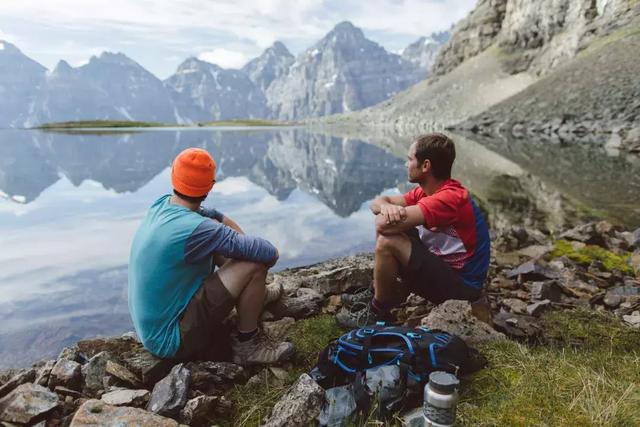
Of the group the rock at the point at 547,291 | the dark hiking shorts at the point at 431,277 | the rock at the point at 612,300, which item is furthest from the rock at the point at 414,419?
the rock at the point at 612,300

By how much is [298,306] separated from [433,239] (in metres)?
2.43

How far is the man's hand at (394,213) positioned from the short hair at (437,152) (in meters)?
0.83

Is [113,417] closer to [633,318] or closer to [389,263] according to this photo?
[389,263]

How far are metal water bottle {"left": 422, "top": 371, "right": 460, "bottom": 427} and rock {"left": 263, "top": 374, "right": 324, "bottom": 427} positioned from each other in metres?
1.15

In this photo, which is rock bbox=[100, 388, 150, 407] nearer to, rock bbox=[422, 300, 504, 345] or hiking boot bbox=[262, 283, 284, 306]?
hiking boot bbox=[262, 283, 284, 306]

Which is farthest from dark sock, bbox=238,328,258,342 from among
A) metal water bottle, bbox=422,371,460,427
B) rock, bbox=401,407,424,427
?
metal water bottle, bbox=422,371,460,427

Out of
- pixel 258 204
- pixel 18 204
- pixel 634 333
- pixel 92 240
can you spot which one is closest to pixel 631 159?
pixel 258 204

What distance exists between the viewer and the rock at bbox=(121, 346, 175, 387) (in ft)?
16.9

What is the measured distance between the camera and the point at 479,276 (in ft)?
20.4

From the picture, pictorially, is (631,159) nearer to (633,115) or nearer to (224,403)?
(633,115)

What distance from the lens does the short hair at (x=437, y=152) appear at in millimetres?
5871

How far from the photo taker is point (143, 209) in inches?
793

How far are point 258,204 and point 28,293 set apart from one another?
11858mm

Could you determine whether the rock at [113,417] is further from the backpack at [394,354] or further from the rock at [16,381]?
the backpack at [394,354]
